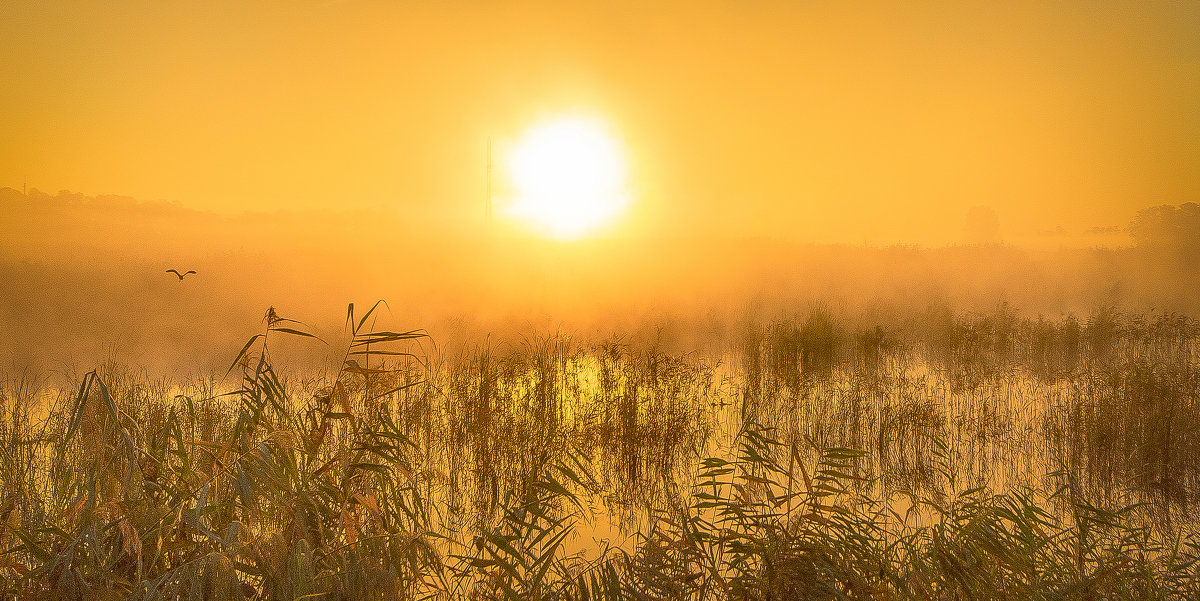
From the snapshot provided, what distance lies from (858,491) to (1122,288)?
1393 cm

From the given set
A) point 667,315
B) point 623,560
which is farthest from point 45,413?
point 667,315

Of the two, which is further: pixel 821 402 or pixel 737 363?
pixel 737 363

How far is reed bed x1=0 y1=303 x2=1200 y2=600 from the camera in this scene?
9.57 ft

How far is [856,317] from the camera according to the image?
10695mm

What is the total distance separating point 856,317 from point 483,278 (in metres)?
11.0

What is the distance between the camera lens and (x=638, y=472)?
5.40 m

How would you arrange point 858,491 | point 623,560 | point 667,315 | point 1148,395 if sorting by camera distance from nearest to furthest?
1. point 623,560
2. point 858,491
3. point 1148,395
4. point 667,315

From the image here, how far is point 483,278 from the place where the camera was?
19.5 meters

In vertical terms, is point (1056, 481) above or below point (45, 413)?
below

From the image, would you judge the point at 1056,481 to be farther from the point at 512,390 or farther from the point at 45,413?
the point at 45,413

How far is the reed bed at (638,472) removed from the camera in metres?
2.92

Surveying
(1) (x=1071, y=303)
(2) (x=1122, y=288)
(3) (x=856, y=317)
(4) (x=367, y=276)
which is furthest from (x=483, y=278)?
(2) (x=1122, y=288)

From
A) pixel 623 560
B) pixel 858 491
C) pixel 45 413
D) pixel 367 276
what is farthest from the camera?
pixel 367 276

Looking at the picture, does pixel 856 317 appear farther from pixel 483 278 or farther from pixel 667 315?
pixel 483 278
